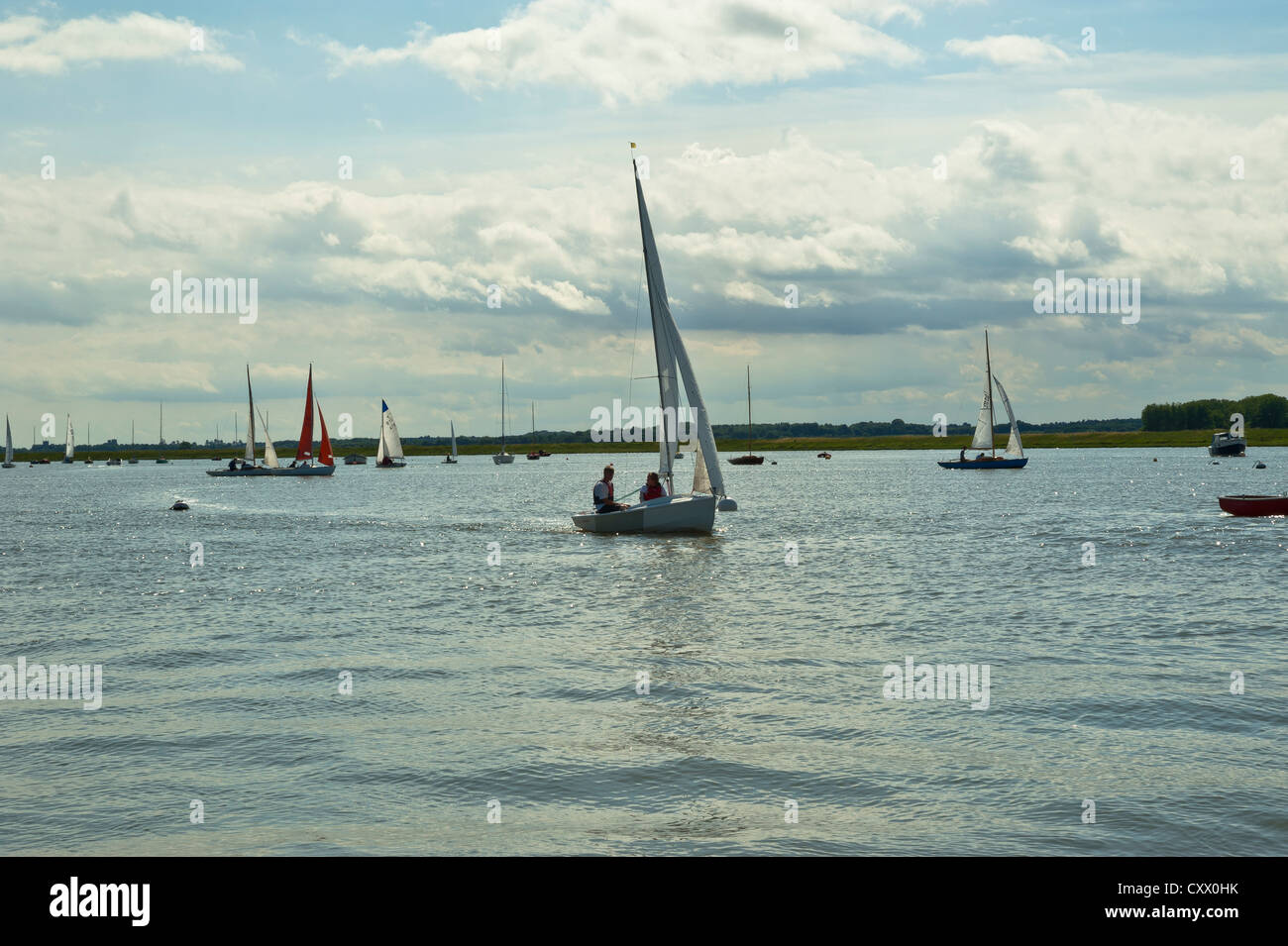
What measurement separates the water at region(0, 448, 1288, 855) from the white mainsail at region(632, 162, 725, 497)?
5188 millimetres

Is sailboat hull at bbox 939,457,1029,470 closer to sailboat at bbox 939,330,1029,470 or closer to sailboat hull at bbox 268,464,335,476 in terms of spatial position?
sailboat at bbox 939,330,1029,470

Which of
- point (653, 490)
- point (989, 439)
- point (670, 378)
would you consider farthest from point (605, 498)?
point (989, 439)

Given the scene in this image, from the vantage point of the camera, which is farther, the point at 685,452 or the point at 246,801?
the point at 685,452

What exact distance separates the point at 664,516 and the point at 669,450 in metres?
3.22

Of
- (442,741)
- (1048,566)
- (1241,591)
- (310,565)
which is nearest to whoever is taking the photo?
(442,741)

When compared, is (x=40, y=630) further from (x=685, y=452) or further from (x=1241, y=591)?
(x=1241, y=591)

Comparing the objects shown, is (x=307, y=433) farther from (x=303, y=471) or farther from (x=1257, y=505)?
(x=1257, y=505)

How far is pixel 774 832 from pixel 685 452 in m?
40.9

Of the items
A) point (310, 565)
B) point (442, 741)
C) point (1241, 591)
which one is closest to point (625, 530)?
point (310, 565)

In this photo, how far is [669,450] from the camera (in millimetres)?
51562


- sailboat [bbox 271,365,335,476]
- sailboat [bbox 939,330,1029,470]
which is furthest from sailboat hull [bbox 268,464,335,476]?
sailboat [bbox 939,330,1029,470]

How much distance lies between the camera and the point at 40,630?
2931 cm

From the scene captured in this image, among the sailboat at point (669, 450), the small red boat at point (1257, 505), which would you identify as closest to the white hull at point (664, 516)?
the sailboat at point (669, 450)

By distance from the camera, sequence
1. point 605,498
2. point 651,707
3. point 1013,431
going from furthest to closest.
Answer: point 1013,431 < point 605,498 < point 651,707
